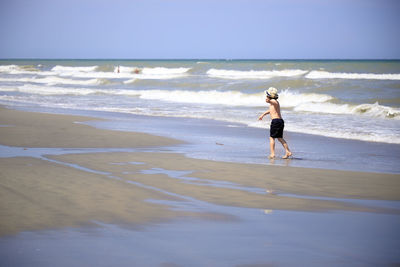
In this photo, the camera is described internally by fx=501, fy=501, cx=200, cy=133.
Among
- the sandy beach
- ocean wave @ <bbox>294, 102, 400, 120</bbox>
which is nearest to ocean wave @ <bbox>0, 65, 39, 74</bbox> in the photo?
ocean wave @ <bbox>294, 102, 400, 120</bbox>

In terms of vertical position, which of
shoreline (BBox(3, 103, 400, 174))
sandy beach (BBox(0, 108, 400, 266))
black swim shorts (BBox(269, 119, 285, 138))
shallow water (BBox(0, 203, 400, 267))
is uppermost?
black swim shorts (BBox(269, 119, 285, 138))

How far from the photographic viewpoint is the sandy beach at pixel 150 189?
15.9ft

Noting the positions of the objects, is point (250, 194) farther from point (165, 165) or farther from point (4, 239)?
point (4, 239)

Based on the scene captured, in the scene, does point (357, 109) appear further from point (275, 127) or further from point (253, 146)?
point (275, 127)

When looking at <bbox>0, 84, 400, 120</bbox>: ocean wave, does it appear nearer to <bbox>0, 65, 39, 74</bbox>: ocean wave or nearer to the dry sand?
the dry sand

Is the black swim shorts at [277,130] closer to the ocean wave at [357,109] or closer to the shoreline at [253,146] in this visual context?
the shoreline at [253,146]

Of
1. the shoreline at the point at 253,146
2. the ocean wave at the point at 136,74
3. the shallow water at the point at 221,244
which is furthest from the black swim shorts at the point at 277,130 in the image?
the ocean wave at the point at 136,74

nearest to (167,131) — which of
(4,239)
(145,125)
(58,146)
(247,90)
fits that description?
(145,125)

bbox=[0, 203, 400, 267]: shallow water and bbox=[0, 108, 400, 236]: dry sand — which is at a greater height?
bbox=[0, 108, 400, 236]: dry sand

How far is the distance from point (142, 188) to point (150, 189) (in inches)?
4.3

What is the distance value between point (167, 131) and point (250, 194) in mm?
6363

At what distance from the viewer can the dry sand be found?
4.87 meters

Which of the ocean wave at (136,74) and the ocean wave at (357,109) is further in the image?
the ocean wave at (136,74)

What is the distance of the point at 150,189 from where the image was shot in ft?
19.6
